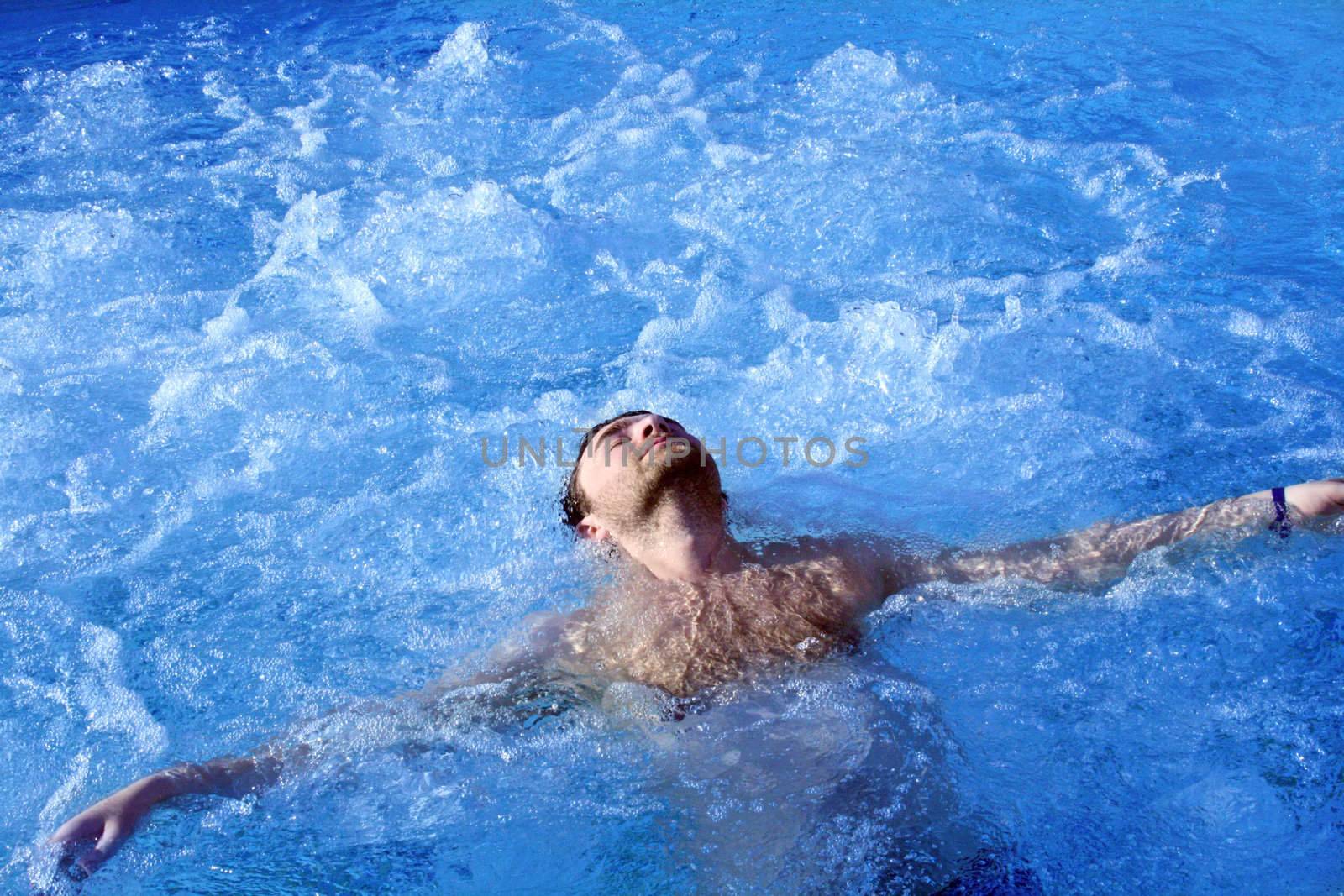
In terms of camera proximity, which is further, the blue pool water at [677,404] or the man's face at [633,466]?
the man's face at [633,466]

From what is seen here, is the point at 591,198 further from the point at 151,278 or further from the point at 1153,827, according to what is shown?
the point at 1153,827

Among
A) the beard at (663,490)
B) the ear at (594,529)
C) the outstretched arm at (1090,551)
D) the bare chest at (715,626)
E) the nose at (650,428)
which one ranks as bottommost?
the outstretched arm at (1090,551)

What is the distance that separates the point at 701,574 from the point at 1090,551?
1.09 m

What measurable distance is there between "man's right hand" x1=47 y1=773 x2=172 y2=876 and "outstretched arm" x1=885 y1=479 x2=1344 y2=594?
6.07ft

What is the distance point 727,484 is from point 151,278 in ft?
9.03

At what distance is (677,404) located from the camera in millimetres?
4043

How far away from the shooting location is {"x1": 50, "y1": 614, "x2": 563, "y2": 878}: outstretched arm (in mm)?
2176

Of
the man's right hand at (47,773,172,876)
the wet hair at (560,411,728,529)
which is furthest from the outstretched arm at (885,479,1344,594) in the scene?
the man's right hand at (47,773,172,876)

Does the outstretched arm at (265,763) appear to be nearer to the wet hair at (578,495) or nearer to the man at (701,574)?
the man at (701,574)

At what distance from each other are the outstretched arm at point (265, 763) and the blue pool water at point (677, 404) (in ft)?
0.25

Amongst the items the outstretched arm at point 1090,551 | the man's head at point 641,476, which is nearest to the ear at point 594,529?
the man's head at point 641,476

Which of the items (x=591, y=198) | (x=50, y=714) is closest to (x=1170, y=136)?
(x=591, y=198)

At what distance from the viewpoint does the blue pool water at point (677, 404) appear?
252 cm

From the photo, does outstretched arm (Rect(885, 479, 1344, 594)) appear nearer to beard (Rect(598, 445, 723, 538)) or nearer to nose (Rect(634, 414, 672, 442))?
beard (Rect(598, 445, 723, 538))
